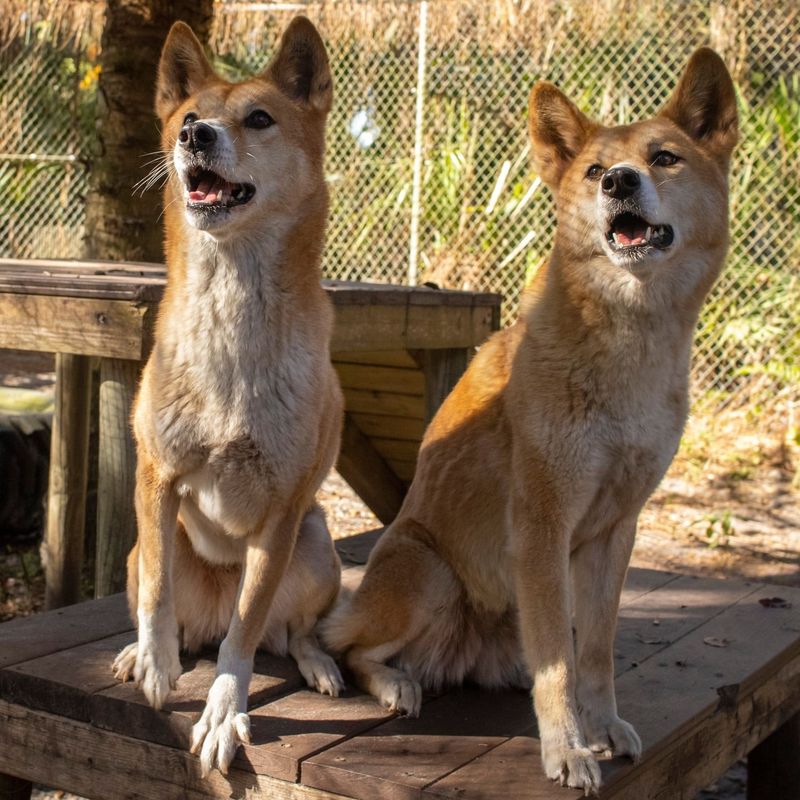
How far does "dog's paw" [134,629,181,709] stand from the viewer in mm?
2262

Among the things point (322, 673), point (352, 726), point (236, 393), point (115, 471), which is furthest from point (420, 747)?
point (115, 471)

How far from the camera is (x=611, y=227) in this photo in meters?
2.22

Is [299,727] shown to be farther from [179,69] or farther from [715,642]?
[179,69]

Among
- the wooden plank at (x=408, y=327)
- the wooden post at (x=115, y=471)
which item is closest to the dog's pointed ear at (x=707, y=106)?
the wooden plank at (x=408, y=327)

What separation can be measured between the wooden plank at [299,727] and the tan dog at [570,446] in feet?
0.26

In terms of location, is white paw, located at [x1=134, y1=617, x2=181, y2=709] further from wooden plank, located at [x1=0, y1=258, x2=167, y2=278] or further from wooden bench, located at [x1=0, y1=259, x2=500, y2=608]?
wooden plank, located at [x1=0, y1=258, x2=167, y2=278]

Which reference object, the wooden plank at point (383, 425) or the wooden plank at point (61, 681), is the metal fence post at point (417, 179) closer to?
the wooden plank at point (383, 425)

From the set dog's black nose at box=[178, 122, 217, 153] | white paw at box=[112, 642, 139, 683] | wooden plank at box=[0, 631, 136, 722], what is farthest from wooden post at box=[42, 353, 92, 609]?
dog's black nose at box=[178, 122, 217, 153]

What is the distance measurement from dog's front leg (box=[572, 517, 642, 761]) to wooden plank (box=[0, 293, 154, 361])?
4.73 ft

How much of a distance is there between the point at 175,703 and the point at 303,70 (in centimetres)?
150

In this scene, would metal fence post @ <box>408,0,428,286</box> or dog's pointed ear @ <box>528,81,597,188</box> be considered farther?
metal fence post @ <box>408,0,428,286</box>

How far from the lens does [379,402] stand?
15.5 feet

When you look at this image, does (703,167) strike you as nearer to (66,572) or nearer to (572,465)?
(572,465)

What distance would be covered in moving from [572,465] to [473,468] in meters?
0.38
